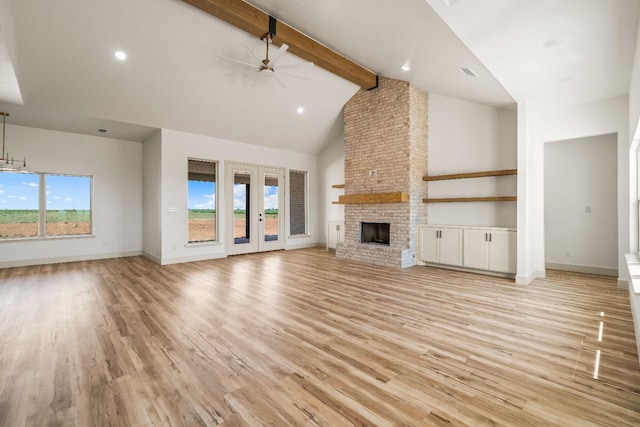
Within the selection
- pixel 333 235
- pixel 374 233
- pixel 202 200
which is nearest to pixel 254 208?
pixel 202 200

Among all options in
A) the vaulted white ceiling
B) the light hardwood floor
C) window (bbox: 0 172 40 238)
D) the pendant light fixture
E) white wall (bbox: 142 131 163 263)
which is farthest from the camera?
white wall (bbox: 142 131 163 263)

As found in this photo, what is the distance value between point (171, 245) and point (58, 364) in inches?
185

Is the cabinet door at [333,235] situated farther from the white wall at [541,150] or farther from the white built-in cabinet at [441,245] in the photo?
the white wall at [541,150]

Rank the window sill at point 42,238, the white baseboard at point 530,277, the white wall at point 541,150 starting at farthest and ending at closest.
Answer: the window sill at point 42,238 < the white baseboard at point 530,277 < the white wall at point 541,150

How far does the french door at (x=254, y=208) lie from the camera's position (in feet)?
26.0

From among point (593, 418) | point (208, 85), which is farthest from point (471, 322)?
point (208, 85)

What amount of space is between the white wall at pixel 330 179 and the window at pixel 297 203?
22.0 inches

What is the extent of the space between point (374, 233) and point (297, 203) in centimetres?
315

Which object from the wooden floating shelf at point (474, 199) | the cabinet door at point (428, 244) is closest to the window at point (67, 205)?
the cabinet door at point (428, 244)

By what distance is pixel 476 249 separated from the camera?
5.76 meters

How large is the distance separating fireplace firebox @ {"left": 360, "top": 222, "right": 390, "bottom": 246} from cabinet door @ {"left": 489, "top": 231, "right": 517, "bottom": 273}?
2.28m

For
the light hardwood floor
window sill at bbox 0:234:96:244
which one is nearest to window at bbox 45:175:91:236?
window sill at bbox 0:234:96:244

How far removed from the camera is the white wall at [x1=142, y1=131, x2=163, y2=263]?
6.84m

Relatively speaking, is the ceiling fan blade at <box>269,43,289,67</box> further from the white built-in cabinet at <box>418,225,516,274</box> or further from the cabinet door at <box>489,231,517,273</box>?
the cabinet door at <box>489,231,517,273</box>
